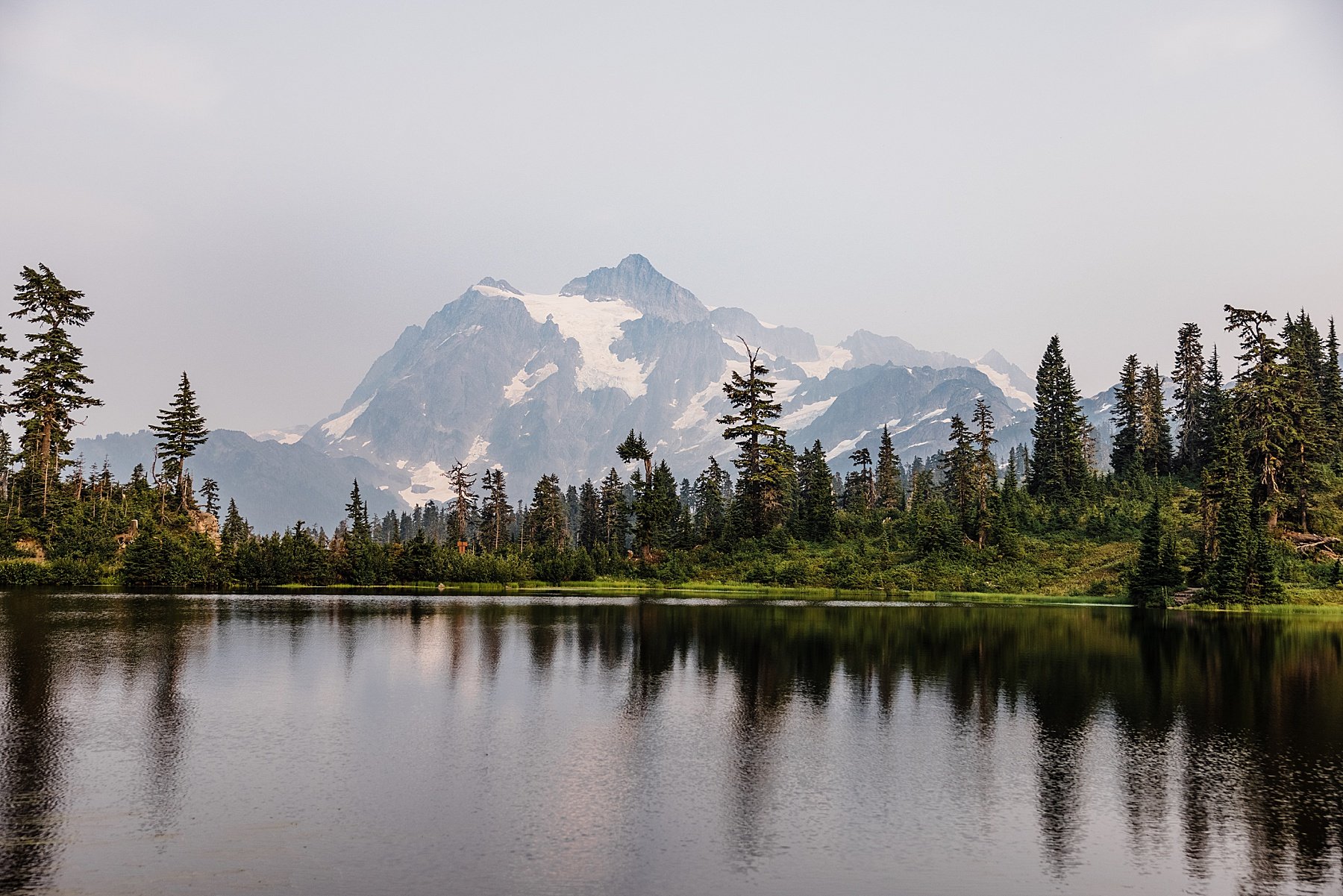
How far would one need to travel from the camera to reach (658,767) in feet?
95.4

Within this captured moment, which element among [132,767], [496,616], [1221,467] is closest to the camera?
[132,767]

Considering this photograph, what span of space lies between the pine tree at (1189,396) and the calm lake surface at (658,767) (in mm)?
80484

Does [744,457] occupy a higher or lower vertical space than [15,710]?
higher

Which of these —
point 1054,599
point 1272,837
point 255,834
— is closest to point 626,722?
point 255,834

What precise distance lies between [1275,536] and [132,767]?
101053 mm

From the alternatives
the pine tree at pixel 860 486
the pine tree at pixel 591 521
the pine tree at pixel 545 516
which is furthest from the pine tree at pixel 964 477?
the pine tree at pixel 591 521

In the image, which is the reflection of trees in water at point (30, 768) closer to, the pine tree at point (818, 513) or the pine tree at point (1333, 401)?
the pine tree at point (818, 513)

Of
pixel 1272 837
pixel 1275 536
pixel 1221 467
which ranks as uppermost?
pixel 1221 467

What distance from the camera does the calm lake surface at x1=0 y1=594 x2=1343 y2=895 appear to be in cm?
2081

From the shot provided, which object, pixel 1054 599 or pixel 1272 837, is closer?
pixel 1272 837

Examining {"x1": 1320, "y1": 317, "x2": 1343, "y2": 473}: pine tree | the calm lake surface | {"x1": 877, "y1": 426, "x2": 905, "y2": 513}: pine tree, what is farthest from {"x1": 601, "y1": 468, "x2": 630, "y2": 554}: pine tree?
the calm lake surface

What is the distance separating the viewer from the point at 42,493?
105500mm

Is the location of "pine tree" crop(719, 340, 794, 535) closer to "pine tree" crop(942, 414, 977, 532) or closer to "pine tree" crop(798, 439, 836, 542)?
"pine tree" crop(798, 439, 836, 542)

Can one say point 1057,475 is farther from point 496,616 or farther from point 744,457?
point 496,616
